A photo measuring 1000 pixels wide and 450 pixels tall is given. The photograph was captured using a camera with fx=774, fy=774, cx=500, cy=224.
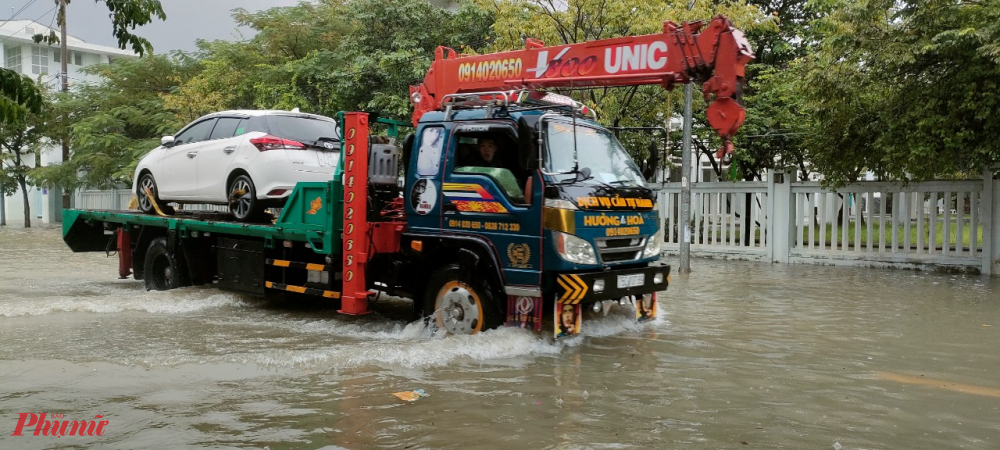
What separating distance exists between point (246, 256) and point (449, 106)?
3.31 meters

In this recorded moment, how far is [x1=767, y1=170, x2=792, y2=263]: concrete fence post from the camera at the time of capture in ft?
51.1

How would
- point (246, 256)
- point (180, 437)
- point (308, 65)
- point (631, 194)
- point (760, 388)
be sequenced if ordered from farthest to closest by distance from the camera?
1. point (308, 65)
2. point (246, 256)
3. point (631, 194)
4. point (760, 388)
5. point (180, 437)

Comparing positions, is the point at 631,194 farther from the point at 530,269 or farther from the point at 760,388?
the point at 760,388

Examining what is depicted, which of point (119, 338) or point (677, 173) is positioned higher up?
point (677, 173)

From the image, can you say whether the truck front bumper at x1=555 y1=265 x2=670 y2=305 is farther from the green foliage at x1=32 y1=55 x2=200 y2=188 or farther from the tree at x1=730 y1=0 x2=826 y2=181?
the green foliage at x1=32 y1=55 x2=200 y2=188

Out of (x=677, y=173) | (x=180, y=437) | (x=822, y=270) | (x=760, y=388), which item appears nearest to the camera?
(x=180, y=437)

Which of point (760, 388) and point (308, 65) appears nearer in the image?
point (760, 388)

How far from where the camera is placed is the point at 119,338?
299 inches

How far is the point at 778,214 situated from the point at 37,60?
4971 centimetres

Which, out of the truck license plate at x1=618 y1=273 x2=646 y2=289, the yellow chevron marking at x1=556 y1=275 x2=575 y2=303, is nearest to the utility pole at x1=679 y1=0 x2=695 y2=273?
the truck license plate at x1=618 y1=273 x2=646 y2=289

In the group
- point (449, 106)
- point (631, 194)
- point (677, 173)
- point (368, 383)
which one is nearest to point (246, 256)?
point (449, 106)

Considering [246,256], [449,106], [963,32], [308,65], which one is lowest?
[246,256]

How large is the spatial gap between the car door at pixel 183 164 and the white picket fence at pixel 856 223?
9051 mm

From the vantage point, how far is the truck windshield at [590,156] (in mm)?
6879
